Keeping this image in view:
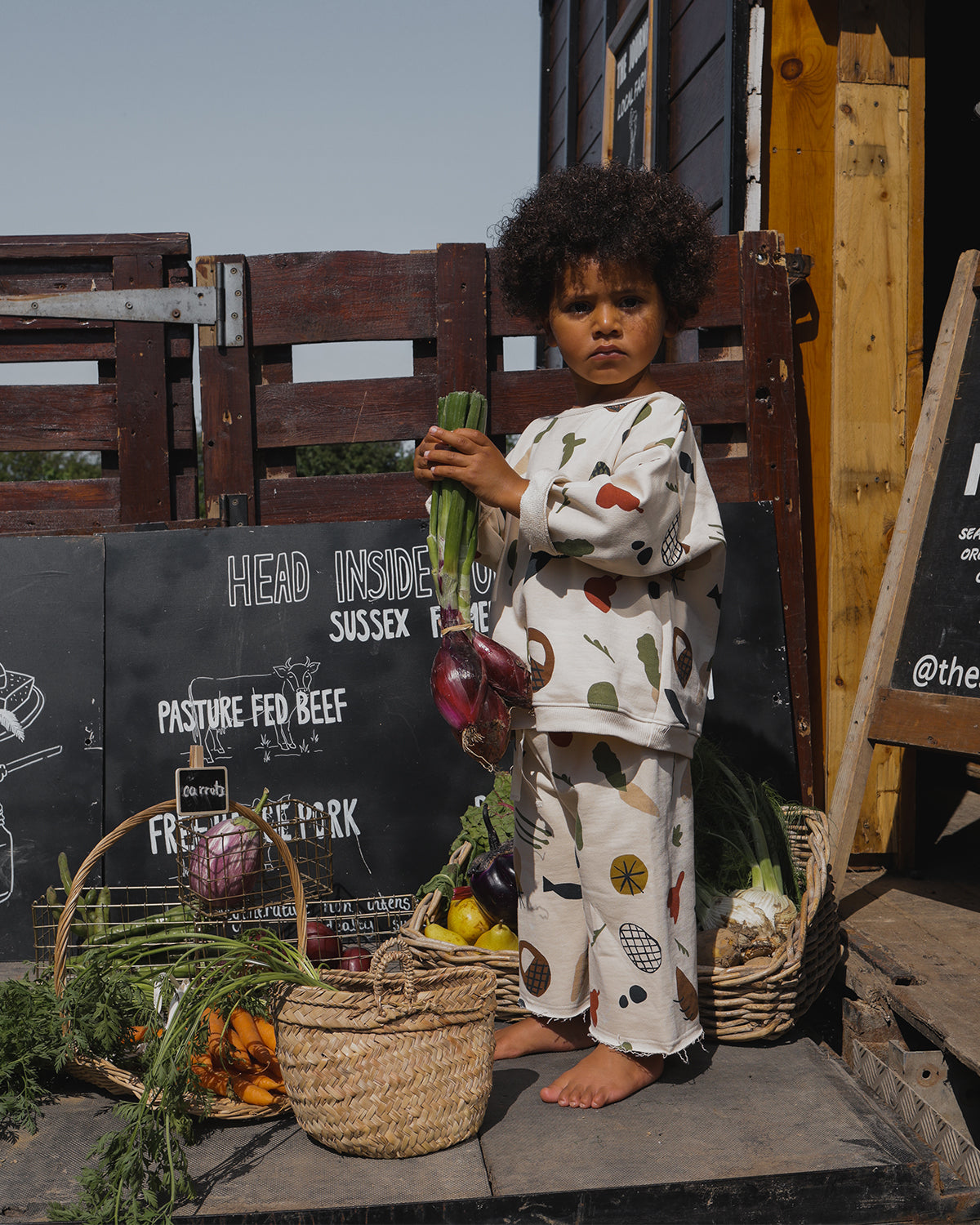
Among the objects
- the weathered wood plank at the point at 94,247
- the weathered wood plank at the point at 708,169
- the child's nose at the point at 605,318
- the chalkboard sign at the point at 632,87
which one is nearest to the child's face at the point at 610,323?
the child's nose at the point at 605,318

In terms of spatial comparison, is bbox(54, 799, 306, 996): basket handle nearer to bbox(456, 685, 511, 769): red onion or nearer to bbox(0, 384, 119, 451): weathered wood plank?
bbox(456, 685, 511, 769): red onion

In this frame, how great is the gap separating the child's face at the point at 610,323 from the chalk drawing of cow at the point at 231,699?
161 centimetres

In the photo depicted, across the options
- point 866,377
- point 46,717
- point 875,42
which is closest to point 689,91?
point 875,42

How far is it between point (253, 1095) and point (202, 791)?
70cm

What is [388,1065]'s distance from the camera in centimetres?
210

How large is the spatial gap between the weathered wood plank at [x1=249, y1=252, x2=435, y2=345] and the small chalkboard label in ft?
6.60

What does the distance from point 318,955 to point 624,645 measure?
4.51 ft

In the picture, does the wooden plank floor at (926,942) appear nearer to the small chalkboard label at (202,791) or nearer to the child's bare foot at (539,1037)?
the child's bare foot at (539,1037)

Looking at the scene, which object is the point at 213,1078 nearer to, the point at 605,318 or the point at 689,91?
the point at 605,318

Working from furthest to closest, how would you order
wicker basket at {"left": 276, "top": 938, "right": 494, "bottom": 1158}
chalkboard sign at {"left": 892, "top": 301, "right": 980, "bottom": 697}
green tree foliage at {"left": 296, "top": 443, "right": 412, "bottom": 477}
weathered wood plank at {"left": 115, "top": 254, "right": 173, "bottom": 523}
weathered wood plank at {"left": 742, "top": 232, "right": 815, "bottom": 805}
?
green tree foliage at {"left": 296, "top": 443, "right": 412, "bottom": 477}, weathered wood plank at {"left": 115, "top": 254, "right": 173, "bottom": 523}, weathered wood plank at {"left": 742, "top": 232, "right": 815, "bottom": 805}, chalkboard sign at {"left": 892, "top": 301, "right": 980, "bottom": 697}, wicker basket at {"left": 276, "top": 938, "right": 494, "bottom": 1158}

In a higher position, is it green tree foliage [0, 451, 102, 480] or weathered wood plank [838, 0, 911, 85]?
weathered wood plank [838, 0, 911, 85]

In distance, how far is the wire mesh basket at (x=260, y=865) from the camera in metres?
3.03

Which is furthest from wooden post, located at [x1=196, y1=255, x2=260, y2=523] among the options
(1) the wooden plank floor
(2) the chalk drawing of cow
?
(1) the wooden plank floor

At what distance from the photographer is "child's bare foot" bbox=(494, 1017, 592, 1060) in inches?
104
